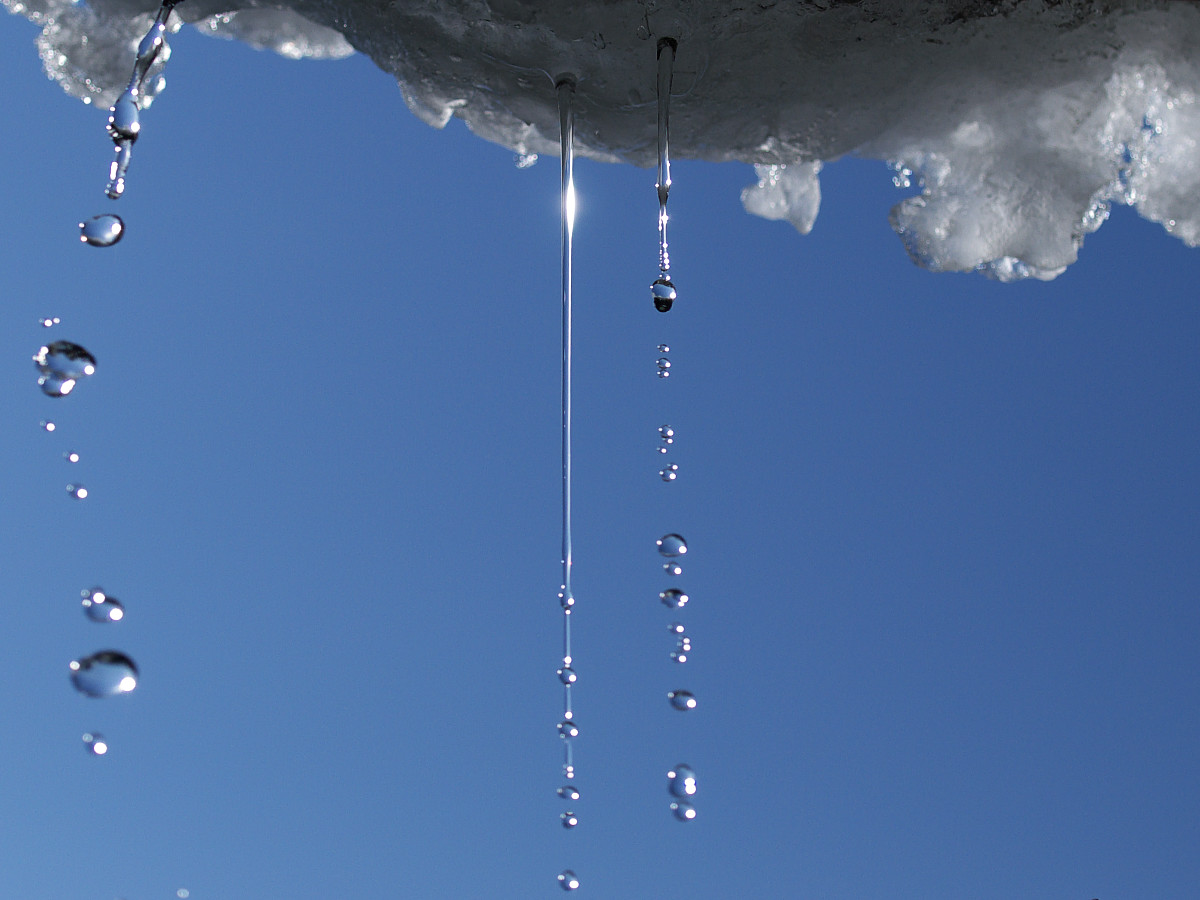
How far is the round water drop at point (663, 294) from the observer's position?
100 inches

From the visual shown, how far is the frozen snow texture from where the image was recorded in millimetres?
2205

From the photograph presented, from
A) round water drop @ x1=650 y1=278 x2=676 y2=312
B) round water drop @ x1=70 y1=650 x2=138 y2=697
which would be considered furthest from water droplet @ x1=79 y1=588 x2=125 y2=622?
round water drop @ x1=650 y1=278 x2=676 y2=312

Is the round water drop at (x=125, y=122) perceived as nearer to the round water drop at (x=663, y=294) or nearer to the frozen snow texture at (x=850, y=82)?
the frozen snow texture at (x=850, y=82)

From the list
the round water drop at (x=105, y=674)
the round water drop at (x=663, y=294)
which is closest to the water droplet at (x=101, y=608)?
the round water drop at (x=105, y=674)

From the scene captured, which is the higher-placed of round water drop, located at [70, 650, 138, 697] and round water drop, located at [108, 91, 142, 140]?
round water drop, located at [108, 91, 142, 140]

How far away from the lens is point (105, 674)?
87.1 inches

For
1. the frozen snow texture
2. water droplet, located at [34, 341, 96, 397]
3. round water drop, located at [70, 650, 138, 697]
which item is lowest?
round water drop, located at [70, 650, 138, 697]

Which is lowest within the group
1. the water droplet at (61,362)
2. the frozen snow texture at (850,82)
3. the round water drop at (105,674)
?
the round water drop at (105,674)

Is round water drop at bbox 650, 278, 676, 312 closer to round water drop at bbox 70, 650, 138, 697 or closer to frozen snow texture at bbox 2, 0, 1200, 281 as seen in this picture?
frozen snow texture at bbox 2, 0, 1200, 281

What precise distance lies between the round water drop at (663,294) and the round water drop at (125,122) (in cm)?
123

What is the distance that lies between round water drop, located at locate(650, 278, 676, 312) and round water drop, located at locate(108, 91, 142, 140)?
4.03 feet

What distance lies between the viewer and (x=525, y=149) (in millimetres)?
2801

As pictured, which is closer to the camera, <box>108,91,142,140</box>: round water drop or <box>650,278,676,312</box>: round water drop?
<box>108,91,142,140</box>: round water drop

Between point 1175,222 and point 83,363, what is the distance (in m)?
2.72
